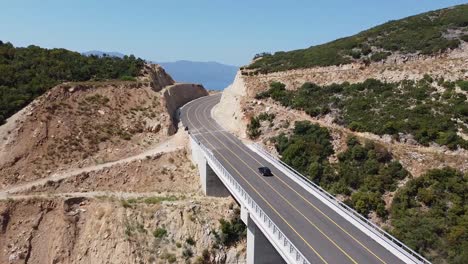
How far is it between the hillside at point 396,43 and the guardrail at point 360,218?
30135mm

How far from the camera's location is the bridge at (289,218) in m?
27.2

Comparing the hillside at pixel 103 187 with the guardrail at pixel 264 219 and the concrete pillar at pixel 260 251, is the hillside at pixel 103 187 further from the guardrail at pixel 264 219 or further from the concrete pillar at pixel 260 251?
the concrete pillar at pixel 260 251

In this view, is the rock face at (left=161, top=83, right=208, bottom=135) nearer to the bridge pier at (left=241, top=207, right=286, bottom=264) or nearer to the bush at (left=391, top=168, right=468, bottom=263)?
the bridge pier at (left=241, top=207, right=286, bottom=264)

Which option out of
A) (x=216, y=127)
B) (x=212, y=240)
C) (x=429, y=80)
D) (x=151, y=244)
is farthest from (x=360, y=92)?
(x=151, y=244)

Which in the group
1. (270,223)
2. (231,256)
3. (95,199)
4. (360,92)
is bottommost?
(231,256)

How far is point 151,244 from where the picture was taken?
40.1 m

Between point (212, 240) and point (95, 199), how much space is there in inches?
528

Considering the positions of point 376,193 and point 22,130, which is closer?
point 376,193

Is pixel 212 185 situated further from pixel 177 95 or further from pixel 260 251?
pixel 177 95

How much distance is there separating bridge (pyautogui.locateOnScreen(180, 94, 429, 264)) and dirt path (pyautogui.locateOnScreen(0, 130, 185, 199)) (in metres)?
5.72

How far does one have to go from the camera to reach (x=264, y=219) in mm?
31500

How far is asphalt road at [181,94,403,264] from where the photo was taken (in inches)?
1070

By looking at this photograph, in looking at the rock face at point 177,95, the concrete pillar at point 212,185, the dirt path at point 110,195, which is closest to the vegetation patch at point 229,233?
the dirt path at point 110,195

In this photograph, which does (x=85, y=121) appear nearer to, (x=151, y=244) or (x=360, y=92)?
(x=151, y=244)
